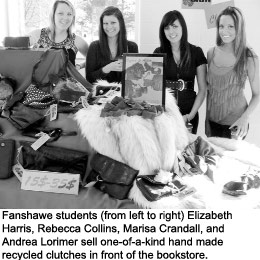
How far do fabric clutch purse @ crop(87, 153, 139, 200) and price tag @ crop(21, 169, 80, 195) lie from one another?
0.33 ft

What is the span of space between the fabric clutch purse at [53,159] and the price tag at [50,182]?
0.08m

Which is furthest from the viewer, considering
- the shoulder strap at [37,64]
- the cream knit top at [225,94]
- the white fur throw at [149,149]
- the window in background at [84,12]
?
the window in background at [84,12]

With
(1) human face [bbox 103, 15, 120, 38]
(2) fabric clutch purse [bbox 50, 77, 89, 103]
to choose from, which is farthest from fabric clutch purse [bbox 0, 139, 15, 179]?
(1) human face [bbox 103, 15, 120, 38]

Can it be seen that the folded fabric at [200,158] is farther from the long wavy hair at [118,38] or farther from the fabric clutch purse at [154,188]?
the long wavy hair at [118,38]

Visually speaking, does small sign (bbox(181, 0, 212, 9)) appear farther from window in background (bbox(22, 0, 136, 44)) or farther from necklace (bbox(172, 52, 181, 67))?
necklace (bbox(172, 52, 181, 67))

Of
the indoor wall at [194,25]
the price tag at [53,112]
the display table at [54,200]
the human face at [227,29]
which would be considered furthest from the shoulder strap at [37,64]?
the indoor wall at [194,25]

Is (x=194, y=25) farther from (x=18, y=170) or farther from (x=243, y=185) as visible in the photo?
(x=18, y=170)

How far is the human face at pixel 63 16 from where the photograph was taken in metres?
2.38

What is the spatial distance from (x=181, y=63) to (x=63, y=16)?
36.2 inches

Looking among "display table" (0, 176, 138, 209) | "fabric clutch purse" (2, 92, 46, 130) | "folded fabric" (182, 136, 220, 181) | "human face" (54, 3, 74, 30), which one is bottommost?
"display table" (0, 176, 138, 209)

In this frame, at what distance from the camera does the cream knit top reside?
2.15 m

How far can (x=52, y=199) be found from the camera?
4.87 feet

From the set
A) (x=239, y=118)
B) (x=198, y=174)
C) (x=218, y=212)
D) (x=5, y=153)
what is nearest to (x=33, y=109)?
(x=5, y=153)

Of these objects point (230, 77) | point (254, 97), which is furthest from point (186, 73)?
point (254, 97)
